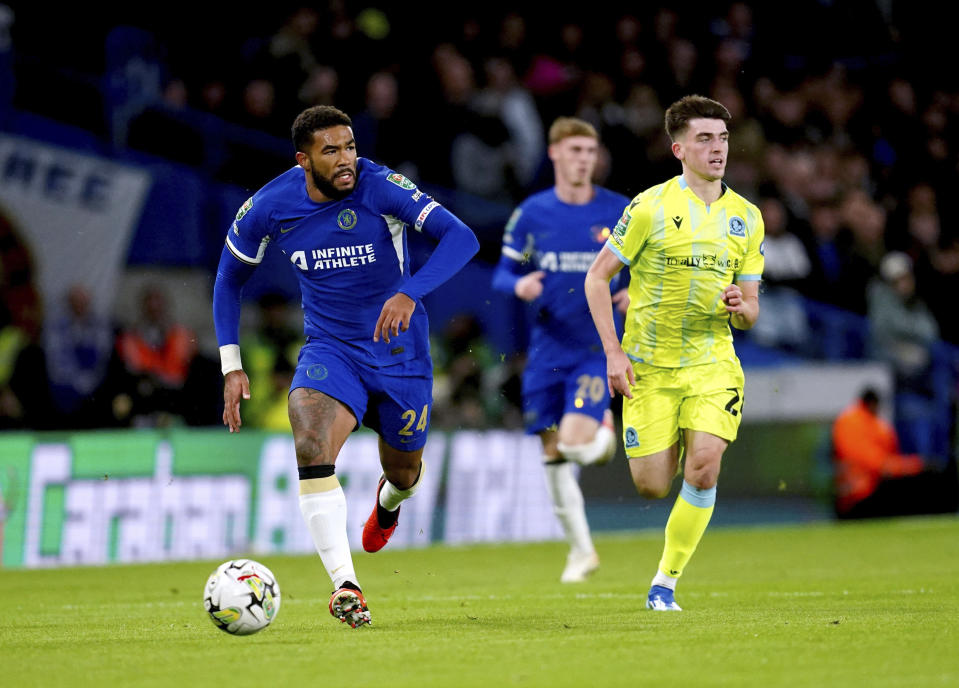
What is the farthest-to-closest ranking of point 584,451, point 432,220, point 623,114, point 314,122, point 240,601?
point 623,114
point 584,451
point 432,220
point 314,122
point 240,601

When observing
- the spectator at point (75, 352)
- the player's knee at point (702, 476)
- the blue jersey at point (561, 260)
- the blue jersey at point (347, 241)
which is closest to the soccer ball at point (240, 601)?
→ the blue jersey at point (347, 241)

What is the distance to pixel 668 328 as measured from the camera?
8.03 metres

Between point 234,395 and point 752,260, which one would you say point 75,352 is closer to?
point 234,395

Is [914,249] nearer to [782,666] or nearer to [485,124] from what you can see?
[485,124]

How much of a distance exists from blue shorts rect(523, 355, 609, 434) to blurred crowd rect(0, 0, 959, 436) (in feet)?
10.6

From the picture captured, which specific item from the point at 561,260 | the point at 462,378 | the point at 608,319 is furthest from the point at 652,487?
the point at 462,378

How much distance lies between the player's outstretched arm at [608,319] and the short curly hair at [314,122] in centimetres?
143

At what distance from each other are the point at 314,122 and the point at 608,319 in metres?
1.69

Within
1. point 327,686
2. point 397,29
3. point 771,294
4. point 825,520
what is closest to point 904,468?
point 825,520

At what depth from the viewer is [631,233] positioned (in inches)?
313

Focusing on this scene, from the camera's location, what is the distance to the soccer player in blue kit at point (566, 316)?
10.8 meters

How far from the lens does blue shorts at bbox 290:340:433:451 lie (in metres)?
7.58

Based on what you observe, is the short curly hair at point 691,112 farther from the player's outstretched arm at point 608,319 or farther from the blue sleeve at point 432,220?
the blue sleeve at point 432,220

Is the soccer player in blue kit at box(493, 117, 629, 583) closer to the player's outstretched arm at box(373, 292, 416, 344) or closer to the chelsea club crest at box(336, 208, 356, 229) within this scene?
the chelsea club crest at box(336, 208, 356, 229)
